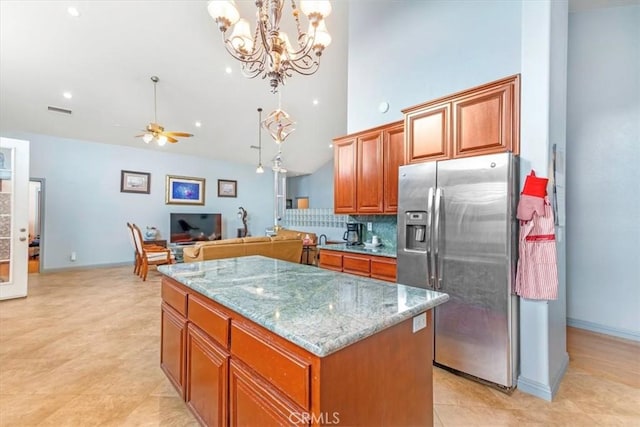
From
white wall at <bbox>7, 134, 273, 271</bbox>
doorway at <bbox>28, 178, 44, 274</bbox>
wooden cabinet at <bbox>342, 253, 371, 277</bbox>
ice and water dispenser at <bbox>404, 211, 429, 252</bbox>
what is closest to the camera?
ice and water dispenser at <bbox>404, 211, 429, 252</bbox>

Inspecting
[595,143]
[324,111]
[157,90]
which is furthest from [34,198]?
[595,143]

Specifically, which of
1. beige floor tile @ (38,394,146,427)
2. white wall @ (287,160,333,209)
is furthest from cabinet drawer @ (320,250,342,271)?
white wall @ (287,160,333,209)

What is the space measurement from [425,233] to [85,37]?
522 centimetres

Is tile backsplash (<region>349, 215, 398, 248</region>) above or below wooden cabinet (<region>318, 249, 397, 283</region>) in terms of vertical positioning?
above

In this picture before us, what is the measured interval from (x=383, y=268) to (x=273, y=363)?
207 cm

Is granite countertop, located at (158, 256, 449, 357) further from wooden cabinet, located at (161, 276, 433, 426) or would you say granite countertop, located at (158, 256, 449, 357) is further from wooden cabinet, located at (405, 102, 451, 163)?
wooden cabinet, located at (405, 102, 451, 163)

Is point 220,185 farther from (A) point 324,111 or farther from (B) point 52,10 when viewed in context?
(B) point 52,10

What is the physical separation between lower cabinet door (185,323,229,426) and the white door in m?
A: 4.35

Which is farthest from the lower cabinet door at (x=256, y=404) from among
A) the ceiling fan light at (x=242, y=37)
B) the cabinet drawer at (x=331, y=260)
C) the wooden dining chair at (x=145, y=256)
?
the wooden dining chair at (x=145, y=256)

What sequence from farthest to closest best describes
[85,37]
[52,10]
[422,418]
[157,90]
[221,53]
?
[157,90] < [221,53] < [85,37] < [52,10] < [422,418]

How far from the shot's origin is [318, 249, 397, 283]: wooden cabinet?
2924 mm

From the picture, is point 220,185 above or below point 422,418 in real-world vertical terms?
above

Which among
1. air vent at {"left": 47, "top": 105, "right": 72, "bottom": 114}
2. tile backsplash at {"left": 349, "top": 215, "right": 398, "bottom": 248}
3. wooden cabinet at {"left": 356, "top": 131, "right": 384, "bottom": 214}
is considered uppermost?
air vent at {"left": 47, "top": 105, "right": 72, "bottom": 114}

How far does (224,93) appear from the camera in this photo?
5.68m
